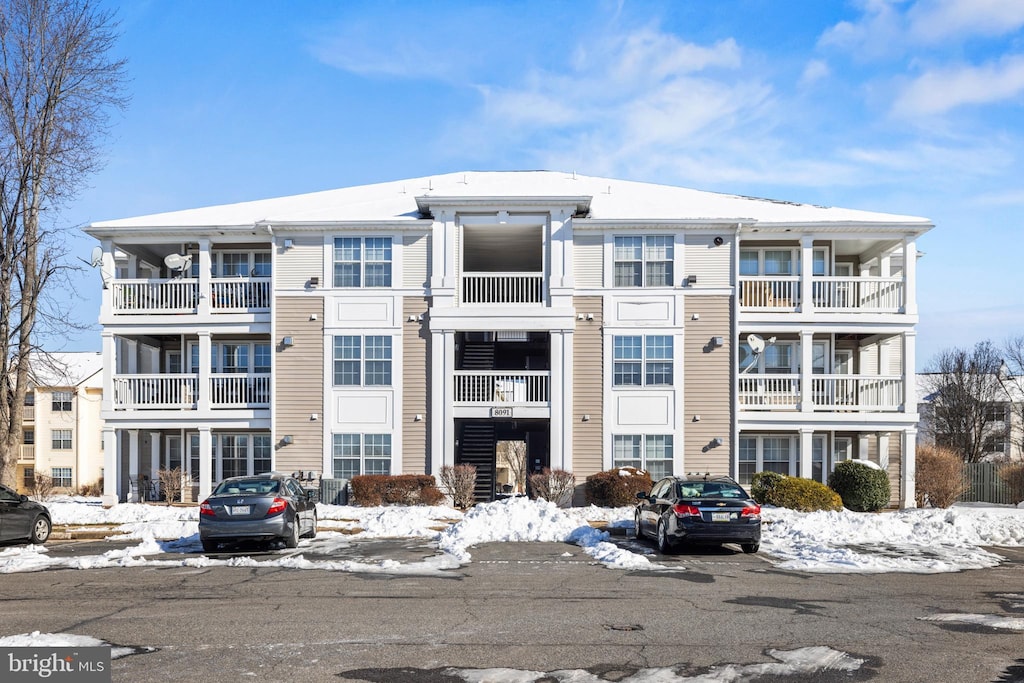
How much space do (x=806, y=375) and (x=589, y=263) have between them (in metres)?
7.38

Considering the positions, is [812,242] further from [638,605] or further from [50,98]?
[50,98]

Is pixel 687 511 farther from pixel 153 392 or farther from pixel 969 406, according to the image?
pixel 969 406

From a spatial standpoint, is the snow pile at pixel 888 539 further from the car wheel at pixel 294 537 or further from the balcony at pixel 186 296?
the balcony at pixel 186 296

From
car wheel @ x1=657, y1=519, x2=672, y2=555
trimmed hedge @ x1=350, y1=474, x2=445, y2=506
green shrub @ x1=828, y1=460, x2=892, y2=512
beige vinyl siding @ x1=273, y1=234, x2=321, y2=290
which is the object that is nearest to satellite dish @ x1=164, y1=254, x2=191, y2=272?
beige vinyl siding @ x1=273, y1=234, x2=321, y2=290

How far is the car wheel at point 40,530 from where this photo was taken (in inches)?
768

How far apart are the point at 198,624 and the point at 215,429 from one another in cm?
2063

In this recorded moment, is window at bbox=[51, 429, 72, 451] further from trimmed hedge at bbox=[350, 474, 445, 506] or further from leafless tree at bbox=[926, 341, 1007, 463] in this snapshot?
leafless tree at bbox=[926, 341, 1007, 463]

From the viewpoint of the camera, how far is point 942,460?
93.9 ft

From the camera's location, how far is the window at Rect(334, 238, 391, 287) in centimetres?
2870

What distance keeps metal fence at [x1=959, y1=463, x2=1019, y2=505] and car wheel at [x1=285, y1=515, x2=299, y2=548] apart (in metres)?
27.7

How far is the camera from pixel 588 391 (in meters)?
28.2

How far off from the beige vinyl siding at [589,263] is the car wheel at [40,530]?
50.8 ft

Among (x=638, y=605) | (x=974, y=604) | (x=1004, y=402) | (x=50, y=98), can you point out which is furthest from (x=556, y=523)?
(x=1004, y=402)

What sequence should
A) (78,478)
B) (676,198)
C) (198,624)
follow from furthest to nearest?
(78,478)
(676,198)
(198,624)
